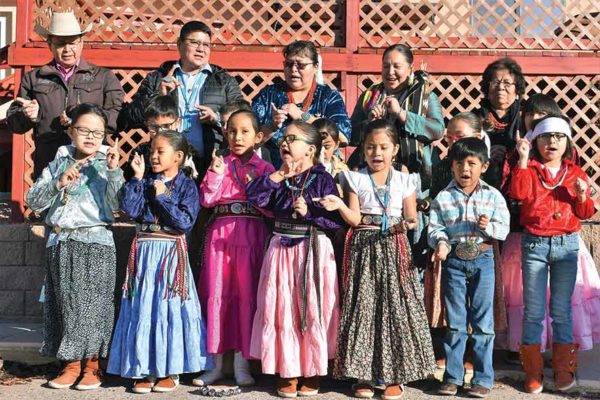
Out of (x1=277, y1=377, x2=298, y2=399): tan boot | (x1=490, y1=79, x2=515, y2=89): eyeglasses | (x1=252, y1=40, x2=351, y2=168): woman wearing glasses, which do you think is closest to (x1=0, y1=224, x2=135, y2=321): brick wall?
(x1=252, y1=40, x2=351, y2=168): woman wearing glasses

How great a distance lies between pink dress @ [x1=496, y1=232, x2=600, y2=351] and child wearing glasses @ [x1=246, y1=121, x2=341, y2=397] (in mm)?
1245

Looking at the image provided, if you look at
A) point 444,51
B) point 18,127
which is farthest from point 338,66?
point 18,127

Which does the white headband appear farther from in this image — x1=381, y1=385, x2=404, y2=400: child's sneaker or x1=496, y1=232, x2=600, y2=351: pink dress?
x1=381, y1=385, x2=404, y2=400: child's sneaker

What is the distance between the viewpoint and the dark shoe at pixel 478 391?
4762 mm

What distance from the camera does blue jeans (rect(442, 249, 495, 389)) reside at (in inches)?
189

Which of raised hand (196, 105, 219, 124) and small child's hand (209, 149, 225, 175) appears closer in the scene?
small child's hand (209, 149, 225, 175)

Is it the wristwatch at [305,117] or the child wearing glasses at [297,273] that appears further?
the wristwatch at [305,117]

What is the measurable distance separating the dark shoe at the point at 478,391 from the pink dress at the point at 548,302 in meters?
0.56

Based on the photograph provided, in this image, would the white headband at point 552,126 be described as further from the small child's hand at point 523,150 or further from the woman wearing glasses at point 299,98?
the woman wearing glasses at point 299,98

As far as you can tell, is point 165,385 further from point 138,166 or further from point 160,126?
point 160,126

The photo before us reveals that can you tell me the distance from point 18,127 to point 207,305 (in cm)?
205

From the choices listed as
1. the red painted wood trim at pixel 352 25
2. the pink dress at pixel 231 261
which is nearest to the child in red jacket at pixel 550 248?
the pink dress at pixel 231 261

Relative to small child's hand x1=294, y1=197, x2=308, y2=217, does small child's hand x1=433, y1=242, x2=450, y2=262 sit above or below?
below

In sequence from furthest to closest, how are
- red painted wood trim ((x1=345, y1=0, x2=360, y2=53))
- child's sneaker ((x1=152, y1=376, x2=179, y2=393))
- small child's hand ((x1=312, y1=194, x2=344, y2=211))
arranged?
1. red painted wood trim ((x1=345, y1=0, x2=360, y2=53))
2. child's sneaker ((x1=152, y1=376, x2=179, y2=393))
3. small child's hand ((x1=312, y1=194, x2=344, y2=211))
